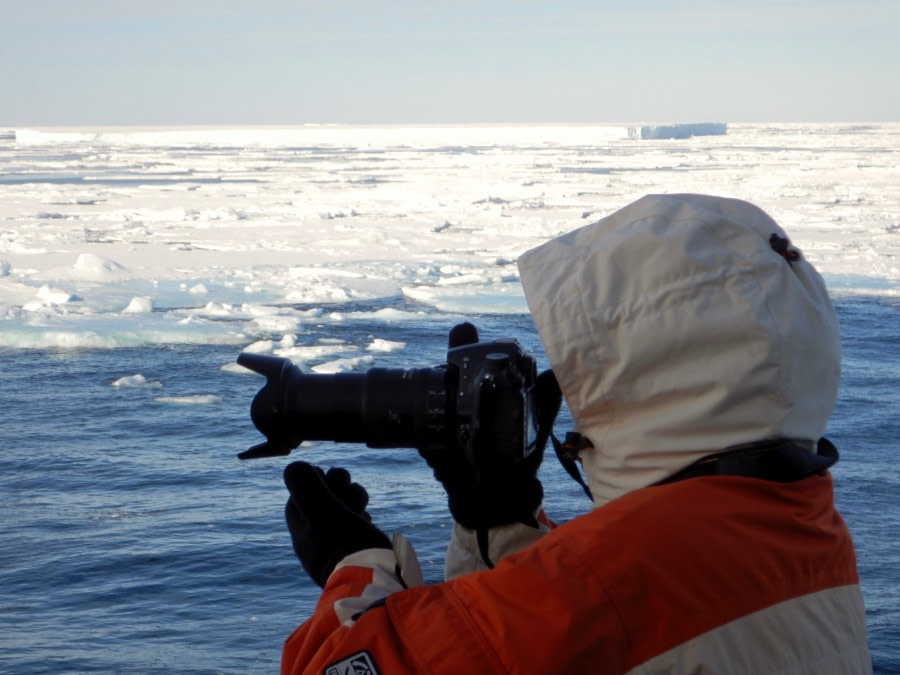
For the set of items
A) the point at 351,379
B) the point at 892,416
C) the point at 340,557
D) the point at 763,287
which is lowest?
the point at 892,416

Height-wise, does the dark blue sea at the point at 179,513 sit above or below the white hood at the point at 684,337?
below

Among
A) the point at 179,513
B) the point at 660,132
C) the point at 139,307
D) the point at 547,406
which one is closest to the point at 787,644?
the point at 547,406

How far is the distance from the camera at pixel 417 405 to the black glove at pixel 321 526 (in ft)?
0.21

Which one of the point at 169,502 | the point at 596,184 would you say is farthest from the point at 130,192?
the point at 169,502

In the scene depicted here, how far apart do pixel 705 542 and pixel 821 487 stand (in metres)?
0.14

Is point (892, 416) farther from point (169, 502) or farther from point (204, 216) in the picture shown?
point (204, 216)

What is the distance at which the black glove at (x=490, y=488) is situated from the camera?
0.95 metres

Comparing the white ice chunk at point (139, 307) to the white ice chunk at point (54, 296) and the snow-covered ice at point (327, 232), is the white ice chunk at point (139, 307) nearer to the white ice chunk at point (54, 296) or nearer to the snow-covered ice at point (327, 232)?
the snow-covered ice at point (327, 232)

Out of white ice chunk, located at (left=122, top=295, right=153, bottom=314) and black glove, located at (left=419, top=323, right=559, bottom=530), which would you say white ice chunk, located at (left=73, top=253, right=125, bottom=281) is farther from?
black glove, located at (left=419, top=323, right=559, bottom=530)

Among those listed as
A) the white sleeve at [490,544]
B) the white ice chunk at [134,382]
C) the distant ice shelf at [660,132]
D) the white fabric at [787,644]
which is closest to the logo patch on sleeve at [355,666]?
the white fabric at [787,644]

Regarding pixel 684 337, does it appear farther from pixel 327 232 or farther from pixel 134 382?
pixel 327 232

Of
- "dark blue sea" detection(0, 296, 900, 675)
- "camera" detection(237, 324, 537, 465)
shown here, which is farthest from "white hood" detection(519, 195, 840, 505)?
"dark blue sea" detection(0, 296, 900, 675)

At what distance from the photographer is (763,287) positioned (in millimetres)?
751

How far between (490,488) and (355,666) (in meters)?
0.30
